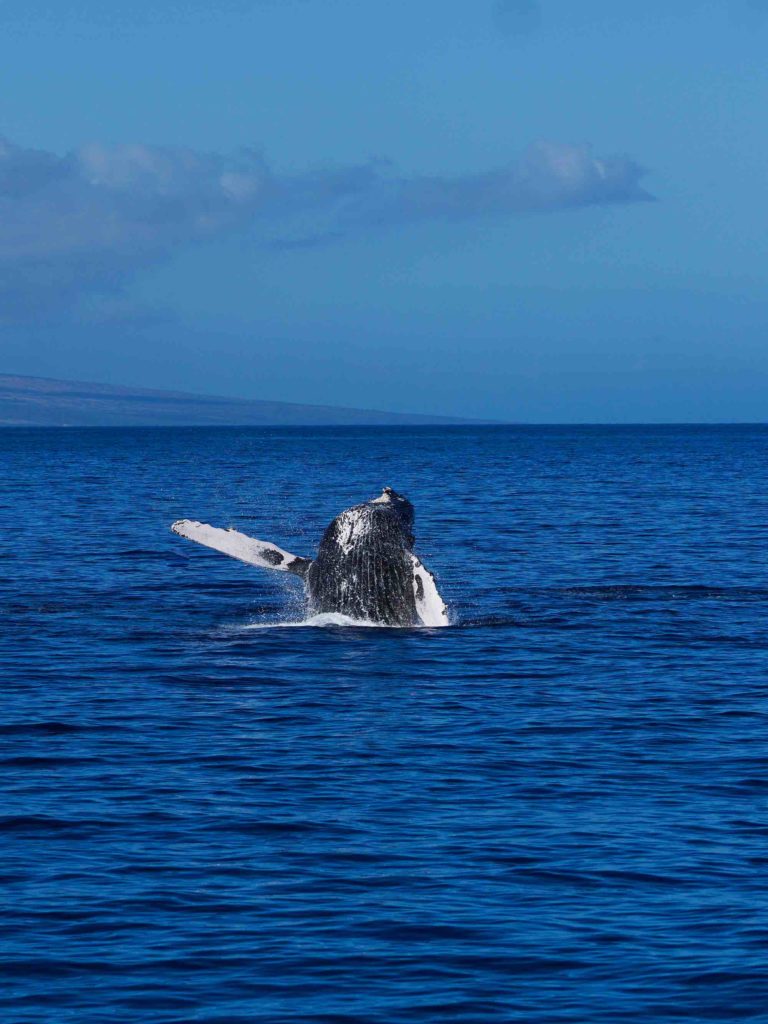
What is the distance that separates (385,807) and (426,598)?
31.3ft

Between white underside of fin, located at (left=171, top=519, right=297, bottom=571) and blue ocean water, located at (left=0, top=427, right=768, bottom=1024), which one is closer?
blue ocean water, located at (left=0, top=427, right=768, bottom=1024)

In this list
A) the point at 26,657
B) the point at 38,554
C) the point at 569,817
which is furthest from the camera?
the point at 38,554

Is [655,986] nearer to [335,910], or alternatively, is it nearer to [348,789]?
[335,910]

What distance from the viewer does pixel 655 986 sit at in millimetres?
10086

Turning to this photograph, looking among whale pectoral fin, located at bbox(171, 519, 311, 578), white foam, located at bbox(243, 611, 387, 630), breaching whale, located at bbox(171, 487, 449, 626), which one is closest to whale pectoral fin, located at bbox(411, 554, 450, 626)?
breaching whale, located at bbox(171, 487, 449, 626)

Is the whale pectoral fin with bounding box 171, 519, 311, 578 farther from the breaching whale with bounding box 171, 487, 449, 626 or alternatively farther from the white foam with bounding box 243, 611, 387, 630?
the white foam with bounding box 243, 611, 387, 630

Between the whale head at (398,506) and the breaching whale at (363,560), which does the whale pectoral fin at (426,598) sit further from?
the whale head at (398,506)

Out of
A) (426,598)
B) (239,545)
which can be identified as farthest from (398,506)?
(239,545)

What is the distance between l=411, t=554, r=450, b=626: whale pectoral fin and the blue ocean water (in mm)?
415

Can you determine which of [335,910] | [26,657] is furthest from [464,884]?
[26,657]

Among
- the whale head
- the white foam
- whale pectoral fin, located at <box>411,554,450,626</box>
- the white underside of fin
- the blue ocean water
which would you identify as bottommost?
the blue ocean water

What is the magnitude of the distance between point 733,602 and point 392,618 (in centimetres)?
731

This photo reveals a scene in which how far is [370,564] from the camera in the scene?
2239cm

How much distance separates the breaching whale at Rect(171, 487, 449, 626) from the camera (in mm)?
22094
